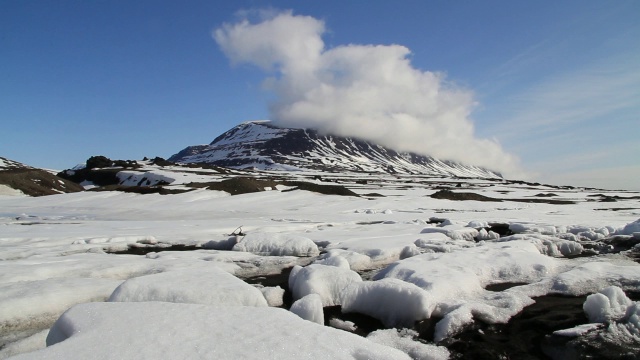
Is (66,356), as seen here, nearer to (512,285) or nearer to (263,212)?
(512,285)

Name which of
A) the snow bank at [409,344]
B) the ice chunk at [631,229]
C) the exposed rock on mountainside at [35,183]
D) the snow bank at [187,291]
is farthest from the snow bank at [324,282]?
the exposed rock on mountainside at [35,183]

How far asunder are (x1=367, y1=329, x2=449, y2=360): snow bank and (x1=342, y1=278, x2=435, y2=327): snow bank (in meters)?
0.39

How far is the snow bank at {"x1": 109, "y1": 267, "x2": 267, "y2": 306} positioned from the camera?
5969 millimetres

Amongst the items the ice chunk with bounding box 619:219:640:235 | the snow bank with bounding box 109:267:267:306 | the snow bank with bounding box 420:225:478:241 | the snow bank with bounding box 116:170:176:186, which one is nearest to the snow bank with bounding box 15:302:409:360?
the snow bank with bounding box 109:267:267:306

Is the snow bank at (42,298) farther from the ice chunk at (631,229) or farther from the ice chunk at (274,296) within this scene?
the ice chunk at (631,229)

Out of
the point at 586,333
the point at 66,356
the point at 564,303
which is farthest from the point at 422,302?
the point at 66,356

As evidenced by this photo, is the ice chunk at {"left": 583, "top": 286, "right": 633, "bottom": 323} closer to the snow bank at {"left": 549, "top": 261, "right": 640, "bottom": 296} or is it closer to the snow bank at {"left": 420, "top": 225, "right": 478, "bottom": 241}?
the snow bank at {"left": 549, "top": 261, "right": 640, "bottom": 296}

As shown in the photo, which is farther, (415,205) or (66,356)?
(415,205)

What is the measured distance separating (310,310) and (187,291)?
2.04 meters

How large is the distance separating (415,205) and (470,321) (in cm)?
2592

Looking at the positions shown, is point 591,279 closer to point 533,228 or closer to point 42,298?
point 533,228

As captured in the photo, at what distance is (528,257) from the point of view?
9.76 metres

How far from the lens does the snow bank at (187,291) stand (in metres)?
5.97

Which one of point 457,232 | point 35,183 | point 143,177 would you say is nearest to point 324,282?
point 457,232
